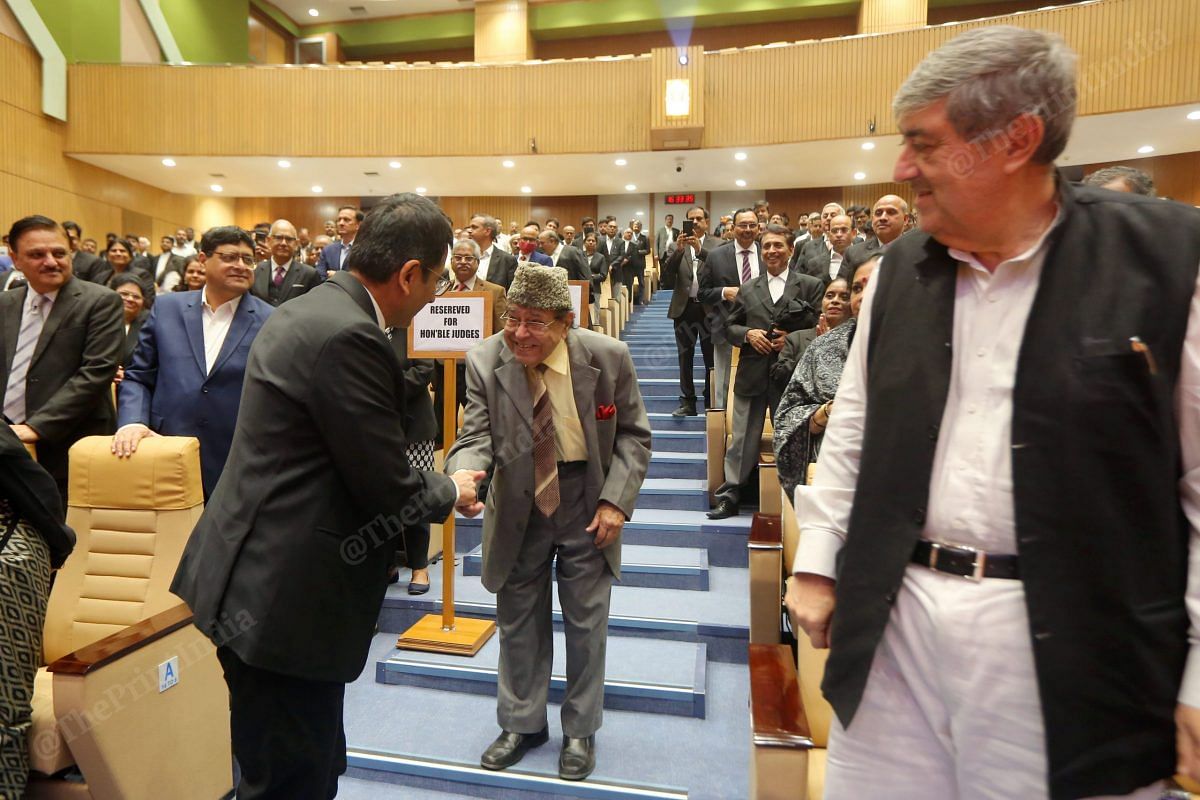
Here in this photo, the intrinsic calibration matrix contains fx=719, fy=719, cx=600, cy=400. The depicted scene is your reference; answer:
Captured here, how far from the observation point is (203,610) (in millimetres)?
1328

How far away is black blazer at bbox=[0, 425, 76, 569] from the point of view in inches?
64.2

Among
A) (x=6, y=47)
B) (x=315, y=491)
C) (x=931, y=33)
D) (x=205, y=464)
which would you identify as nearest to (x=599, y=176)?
(x=931, y=33)

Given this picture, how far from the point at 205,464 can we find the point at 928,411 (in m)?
2.51

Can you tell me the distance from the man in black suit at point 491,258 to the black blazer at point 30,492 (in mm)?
3491

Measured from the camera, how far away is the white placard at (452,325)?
2744 millimetres

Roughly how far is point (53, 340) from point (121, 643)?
5.01 feet

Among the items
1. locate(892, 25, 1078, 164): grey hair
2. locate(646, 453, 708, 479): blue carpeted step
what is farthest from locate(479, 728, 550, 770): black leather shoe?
locate(646, 453, 708, 479): blue carpeted step

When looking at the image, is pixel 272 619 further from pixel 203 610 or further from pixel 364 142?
pixel 364 142

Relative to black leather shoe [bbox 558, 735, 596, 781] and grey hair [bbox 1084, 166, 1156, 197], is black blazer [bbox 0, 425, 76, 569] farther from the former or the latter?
grey hair [bbox 1084, 166, 1156, 197]

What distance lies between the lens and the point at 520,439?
2189 mm

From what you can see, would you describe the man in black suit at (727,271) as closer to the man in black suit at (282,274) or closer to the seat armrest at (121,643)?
the man in black suit at (282,274)

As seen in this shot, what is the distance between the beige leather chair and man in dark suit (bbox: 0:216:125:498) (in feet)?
2.20

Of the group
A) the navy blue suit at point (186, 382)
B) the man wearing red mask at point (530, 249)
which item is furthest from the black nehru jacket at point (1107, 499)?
the man wearing red mask at point (530, 249)

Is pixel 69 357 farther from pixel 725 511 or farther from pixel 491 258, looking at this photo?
pixel 725 511
